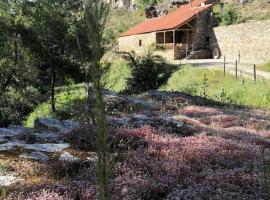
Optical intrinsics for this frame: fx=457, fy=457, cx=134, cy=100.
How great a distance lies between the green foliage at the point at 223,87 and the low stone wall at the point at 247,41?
24.3 feet

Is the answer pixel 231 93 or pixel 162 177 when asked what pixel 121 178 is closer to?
pixel 162 177

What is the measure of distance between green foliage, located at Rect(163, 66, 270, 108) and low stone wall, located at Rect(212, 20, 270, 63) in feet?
24.3

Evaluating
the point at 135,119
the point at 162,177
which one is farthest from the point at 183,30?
the point at 162,177

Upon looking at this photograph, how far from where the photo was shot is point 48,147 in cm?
905

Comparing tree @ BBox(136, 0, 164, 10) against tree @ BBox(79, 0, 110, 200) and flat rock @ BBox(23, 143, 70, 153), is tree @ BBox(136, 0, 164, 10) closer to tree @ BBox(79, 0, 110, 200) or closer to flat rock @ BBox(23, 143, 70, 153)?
flat rock @ BBox(23, 143, 70, 153)

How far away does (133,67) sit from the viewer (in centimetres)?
3984

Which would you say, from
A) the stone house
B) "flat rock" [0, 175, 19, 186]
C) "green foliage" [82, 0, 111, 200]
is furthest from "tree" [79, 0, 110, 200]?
the stone house

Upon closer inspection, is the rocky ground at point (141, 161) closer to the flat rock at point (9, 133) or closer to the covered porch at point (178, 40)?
the flat rock at point (9, 133)

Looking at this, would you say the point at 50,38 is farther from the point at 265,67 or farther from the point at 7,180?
the point at 7,180

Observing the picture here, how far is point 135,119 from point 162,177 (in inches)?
206

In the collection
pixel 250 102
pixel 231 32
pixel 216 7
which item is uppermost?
pixel 216 7

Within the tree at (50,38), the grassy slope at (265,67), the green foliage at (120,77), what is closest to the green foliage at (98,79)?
the tree at (50,38)

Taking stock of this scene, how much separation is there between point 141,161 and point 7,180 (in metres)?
2.33

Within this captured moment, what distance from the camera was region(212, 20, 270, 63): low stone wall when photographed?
43562 millimetres
